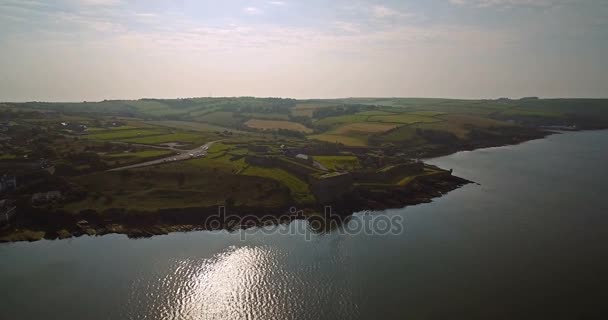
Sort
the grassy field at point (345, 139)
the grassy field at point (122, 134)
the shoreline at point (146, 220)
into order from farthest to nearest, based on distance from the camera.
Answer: the grassy field at point (345, 139)
the grassy field at point (122, 134)
the shoreline at point (146, 220)

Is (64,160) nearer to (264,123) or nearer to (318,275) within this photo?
(318,275)

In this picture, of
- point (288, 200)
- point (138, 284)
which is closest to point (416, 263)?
point (288, 200)

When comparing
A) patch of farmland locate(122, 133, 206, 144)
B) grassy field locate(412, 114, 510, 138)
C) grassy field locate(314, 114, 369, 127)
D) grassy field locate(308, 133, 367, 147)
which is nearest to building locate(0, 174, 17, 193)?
patch of farmland locate(122, 133, 206, 144)

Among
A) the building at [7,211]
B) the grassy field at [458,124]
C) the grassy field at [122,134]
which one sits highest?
the grassy field at [458,124]

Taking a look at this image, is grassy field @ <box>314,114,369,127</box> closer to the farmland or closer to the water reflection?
the farmland

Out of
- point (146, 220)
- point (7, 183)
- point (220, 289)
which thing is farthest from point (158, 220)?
point (7, 183)

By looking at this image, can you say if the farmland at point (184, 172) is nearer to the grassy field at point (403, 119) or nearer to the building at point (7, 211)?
the building at point (7, 211)

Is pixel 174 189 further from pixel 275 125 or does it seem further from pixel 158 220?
pixel 275 125
